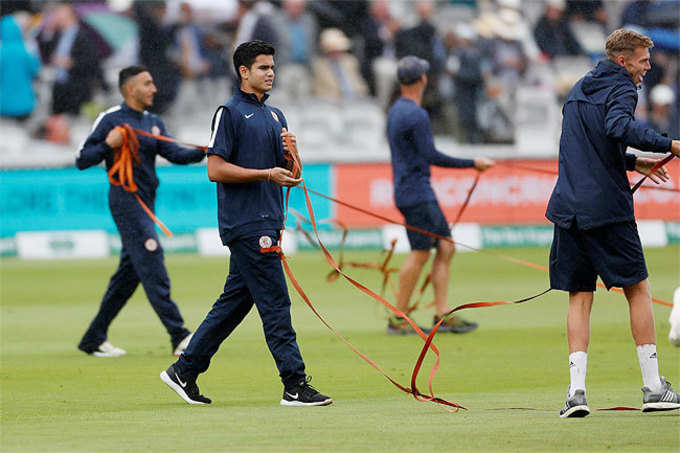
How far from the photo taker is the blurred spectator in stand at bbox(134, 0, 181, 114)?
2342 centimetres

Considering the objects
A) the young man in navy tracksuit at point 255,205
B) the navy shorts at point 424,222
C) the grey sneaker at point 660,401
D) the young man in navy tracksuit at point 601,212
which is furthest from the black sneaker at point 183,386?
the navy shorts at point 424,222

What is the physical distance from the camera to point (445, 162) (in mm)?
11781

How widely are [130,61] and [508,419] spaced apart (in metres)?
18.3

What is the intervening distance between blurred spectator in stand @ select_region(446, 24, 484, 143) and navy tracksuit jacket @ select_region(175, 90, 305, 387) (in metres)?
16.5

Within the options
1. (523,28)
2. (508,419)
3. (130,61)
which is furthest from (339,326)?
(523,28)

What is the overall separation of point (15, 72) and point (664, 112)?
1201 centimetres

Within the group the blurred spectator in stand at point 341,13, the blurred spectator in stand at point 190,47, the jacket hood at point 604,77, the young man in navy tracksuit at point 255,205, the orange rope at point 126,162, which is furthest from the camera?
the blurred spectator in stand at point 341,13

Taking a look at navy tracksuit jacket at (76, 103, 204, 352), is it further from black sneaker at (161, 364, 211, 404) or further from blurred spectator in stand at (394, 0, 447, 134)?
blurred spectator in stand at (394, 0, 447, 134)

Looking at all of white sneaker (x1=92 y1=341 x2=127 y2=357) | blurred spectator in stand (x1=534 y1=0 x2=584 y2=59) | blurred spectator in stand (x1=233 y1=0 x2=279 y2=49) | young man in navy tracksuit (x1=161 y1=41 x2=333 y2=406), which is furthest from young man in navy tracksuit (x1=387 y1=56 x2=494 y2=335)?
blurred spectator in stand (x1=534 y1=0 x2=584 y2=59)

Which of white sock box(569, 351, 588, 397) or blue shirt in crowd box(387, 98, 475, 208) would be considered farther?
blue shirt in crowd box(387, 98, 475, 208)

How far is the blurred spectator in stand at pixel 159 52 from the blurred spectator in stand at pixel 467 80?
529cm

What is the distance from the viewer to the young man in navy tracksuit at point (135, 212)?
408 inches

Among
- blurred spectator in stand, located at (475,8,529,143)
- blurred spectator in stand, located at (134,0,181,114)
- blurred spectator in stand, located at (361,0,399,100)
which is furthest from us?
blurred spectator in stand, located at (361,0,399,100)

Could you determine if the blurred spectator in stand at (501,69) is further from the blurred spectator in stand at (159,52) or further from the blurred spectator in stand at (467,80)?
the blurred spectator in stand at (159,52)
